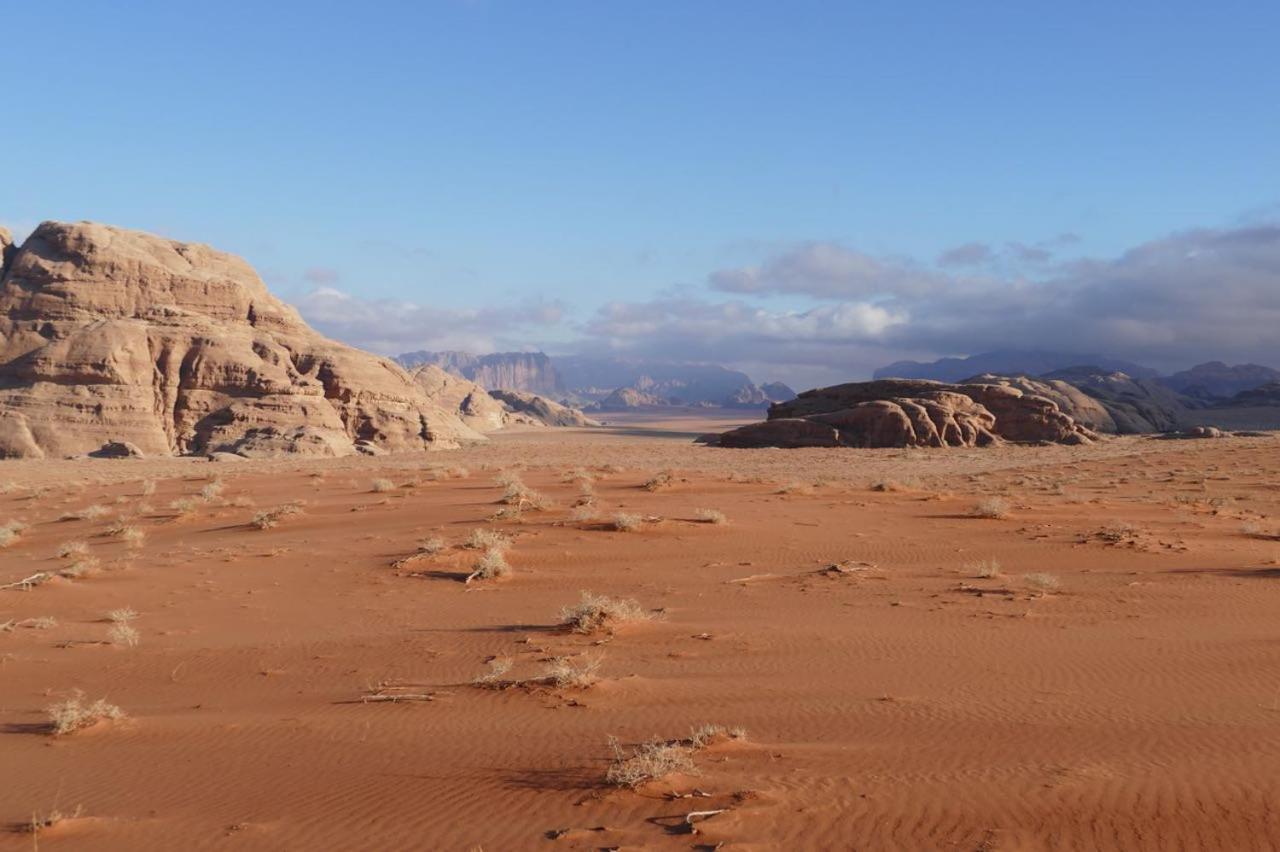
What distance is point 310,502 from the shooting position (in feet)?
74.4

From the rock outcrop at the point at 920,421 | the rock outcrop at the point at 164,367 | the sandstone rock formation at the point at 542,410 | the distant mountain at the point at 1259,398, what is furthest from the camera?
the sandstone rock formation at the point at 542,410

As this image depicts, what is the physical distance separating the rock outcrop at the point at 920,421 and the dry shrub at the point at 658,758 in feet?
146

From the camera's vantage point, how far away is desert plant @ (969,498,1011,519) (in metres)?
18.0

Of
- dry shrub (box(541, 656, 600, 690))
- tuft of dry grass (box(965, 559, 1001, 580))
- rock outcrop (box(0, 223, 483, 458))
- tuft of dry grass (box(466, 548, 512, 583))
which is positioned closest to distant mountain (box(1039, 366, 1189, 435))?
rock outcrop (box(0, 223, 483, 458))

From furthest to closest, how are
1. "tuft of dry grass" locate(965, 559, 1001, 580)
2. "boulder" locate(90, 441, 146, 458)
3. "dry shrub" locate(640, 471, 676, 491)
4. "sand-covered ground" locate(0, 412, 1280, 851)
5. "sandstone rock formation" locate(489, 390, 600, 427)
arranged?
1. "sandstone rock formation" locate(489, 390, 600, 427)
2. "boulder" locate(90, 441, 146, 458)
3. "dry shrub" locate(640, 471, 676, 491)
4. "tuft of dry grass" locate(965, 559, 1001, 580)
5. "sand-covered ground" locate(0, 412, 1280, 851)

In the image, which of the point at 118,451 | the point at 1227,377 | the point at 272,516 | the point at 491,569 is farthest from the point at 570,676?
the point at 1227,377

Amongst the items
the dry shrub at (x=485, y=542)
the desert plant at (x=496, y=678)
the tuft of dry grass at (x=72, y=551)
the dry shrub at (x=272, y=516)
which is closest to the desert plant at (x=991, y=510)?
the dry shrub at (x=485, y=542)

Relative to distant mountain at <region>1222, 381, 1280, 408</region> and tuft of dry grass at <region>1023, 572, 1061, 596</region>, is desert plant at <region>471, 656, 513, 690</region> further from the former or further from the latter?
distant mountain at <region>1222, 381, 1280, 408</region>

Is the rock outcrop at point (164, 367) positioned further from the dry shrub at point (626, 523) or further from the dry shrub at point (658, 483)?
the dry shrub at point (626, 523)

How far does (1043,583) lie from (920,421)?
38995 millimetres

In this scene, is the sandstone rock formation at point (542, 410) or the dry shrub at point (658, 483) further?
the sandstone rock formation at point (542, 410)

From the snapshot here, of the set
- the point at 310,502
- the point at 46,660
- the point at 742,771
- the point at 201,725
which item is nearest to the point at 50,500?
the point at 310,502

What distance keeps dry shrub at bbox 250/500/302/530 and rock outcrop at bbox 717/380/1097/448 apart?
3553cm

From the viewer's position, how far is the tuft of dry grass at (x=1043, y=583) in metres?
11.5
